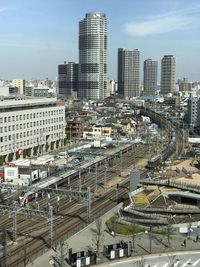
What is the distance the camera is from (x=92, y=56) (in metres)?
184

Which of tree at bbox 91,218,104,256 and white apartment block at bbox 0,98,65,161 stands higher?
white apartment block at bbox 0,98,65,161

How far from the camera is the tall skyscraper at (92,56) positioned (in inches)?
7210

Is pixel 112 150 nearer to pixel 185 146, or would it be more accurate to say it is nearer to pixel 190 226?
pixel 185 146

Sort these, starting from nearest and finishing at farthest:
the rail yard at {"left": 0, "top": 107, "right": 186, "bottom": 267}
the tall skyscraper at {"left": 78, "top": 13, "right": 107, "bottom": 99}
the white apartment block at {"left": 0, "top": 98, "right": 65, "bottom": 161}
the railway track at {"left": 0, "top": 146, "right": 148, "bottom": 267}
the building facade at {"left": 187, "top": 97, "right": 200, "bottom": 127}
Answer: the railway track at {"left": 0, "top": 146, "right": 148, "bottom": 267}
the rail yard at {"left": 0, "top": 107, "right": 186, "bottom": 267}
the white apartment block at {"left": 0, "top": 98, "right": 65, "bottom": 161}
the building facade at {"left": 187, "top": 97, "right": 200, "bottom": 127}
the tall skyscraper at {"left": 78, "top": 13, "right": 107, "bottom": 99}

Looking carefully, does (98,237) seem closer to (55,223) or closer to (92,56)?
(55,223)

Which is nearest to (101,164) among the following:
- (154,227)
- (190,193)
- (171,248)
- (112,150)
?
(112,150)

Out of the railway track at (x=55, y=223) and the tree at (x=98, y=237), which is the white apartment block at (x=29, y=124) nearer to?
the railway track at (x=55, y=223)

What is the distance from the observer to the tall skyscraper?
183125mm

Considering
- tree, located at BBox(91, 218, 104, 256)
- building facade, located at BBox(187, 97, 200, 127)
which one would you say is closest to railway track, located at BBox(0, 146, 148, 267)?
tree, located at BBox(91, 218, 104, 256)

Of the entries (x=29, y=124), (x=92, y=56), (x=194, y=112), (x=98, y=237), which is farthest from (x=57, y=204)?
(x=92, y=56)

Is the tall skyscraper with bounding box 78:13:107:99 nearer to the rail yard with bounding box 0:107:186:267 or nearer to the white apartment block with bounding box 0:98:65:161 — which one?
the white apartment block with bounding box 0:98:65:161

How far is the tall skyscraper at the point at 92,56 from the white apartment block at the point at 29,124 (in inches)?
4646

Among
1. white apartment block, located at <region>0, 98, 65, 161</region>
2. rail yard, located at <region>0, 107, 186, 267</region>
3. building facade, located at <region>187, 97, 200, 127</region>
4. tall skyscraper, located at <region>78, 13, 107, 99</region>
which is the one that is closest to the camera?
rail yard, located at <region>0, 107, 186, 267</region>

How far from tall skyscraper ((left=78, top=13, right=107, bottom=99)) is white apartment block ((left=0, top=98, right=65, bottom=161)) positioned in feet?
387
